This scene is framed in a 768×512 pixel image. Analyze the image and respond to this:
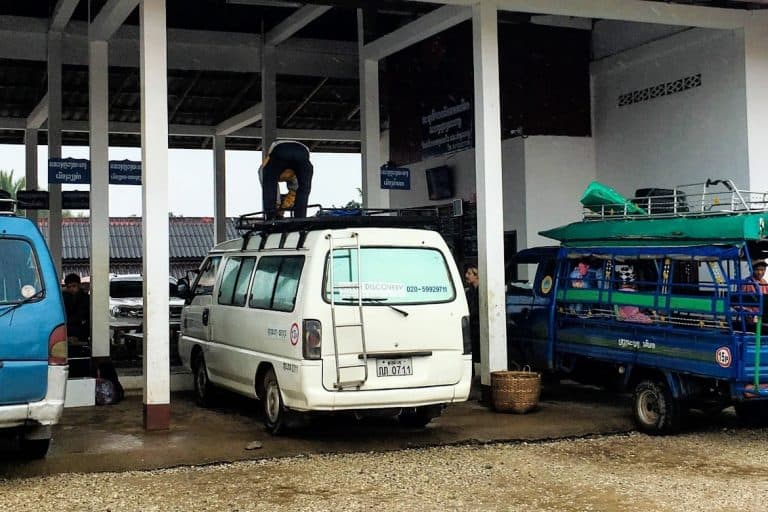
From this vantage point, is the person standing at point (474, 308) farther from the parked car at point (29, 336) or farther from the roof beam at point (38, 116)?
the roof beam at point (38, 116)

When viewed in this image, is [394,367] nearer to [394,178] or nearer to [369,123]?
[369,123]

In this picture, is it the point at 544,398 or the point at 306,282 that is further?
the point at 544,398

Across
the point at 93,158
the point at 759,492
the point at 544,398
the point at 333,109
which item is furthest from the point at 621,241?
the point at 333,109

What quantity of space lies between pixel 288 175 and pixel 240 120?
416 inches

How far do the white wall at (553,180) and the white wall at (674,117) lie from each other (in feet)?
1.07

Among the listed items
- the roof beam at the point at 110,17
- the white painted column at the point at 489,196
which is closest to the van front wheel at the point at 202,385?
the white painted column at the point at 489,196

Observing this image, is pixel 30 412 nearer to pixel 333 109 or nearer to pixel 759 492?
pixel 759 492

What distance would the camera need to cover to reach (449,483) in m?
7.15

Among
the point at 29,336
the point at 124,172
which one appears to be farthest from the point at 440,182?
the point at 29,336

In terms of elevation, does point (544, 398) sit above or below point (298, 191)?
below

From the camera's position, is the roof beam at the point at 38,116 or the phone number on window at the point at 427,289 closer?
the phone number on window at the point at 427,289

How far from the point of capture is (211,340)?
10.4m

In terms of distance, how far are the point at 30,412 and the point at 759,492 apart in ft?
17.1

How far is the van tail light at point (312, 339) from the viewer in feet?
26.1
